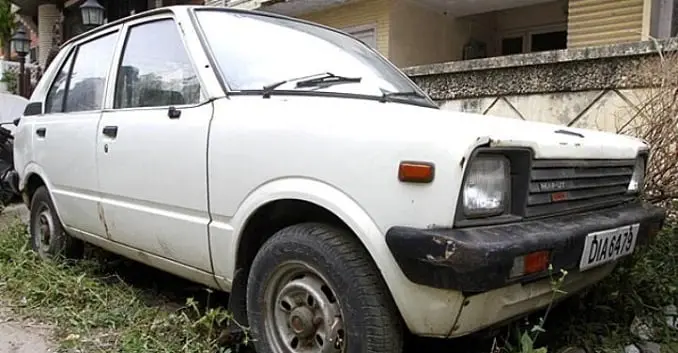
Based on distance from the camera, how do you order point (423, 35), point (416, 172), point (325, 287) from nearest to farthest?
1. point (416, 172)
2. point (325, 287)
3. point (423, 35)

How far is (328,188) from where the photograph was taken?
2.13 meters

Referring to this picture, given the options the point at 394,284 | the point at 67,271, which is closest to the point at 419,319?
the point at 394,284

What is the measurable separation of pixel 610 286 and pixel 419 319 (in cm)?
158

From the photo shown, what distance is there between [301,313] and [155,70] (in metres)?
1.71

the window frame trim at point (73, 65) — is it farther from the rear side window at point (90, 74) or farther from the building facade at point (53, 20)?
the building facade at point (53, 20)

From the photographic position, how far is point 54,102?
4301 mm

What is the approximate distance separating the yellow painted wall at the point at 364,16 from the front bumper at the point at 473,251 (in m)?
7.38

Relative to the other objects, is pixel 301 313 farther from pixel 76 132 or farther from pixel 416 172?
pixel 76 132

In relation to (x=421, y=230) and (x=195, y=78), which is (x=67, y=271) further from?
(x=421, y=230)

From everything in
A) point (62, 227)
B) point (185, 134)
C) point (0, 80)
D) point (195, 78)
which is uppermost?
point (0, 80)

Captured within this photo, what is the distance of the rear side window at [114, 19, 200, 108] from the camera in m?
2.95

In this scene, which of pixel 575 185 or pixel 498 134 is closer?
pixel 498 134

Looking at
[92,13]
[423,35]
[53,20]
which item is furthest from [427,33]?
[53,20]

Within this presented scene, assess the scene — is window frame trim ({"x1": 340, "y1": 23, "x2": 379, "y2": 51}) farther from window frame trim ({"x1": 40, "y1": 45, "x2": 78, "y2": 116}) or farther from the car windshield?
the car windshield
